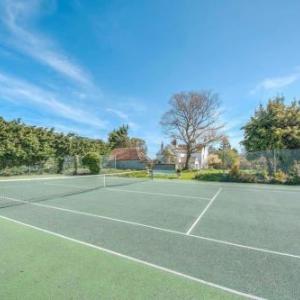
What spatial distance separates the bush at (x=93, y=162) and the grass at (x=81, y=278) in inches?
1123

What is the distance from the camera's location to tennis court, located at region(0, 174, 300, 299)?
12.8 feet

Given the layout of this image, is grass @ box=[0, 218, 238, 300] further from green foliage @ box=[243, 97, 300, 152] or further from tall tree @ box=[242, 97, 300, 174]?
green foliage @ box=[243, 97, 300, 152]

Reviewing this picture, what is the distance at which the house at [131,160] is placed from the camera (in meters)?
50.3

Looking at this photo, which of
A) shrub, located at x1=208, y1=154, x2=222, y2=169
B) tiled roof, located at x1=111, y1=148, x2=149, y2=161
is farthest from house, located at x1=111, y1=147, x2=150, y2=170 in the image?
shrub, located at x1=208, y1=154, x2=222, y2=169

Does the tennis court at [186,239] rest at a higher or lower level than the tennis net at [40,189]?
lower

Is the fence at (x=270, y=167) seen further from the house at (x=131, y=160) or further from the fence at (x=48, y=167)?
the house at (x=131, y=160)

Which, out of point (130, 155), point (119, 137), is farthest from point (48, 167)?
point (119, 137)

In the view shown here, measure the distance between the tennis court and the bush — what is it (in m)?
22.9

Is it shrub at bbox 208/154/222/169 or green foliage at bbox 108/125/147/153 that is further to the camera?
green foliage at bbox 108/125/147/153

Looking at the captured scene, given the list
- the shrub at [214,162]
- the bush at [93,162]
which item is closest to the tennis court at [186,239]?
the bush at [93,162]

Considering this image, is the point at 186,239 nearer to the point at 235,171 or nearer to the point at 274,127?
the point at 235,171

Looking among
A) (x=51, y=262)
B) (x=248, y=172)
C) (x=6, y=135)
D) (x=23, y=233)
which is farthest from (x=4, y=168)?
(x=51, y=262)

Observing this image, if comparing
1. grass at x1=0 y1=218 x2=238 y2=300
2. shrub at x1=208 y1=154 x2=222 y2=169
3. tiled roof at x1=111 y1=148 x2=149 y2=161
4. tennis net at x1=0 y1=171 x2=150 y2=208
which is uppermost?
tiled roof at x1=111 y1=148 x2=149 y2=161

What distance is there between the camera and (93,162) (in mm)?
33781
